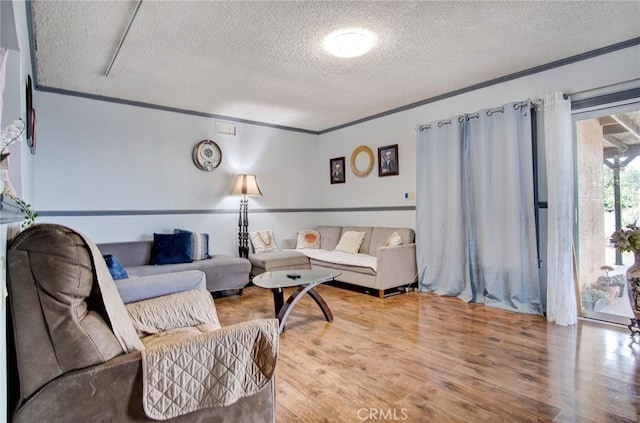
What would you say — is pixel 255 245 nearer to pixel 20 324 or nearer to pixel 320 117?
pixel 320 117

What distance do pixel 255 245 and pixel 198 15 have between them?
325cm

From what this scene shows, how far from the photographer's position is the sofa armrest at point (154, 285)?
2061mm

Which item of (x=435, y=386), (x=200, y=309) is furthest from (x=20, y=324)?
(x=435, y=386)

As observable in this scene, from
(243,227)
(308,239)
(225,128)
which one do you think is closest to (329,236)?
(308,239)

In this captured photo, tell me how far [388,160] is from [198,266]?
287 centimetres

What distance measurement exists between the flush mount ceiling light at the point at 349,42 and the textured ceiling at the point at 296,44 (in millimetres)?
70

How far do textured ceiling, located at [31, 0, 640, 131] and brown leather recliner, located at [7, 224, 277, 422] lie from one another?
6.33ft

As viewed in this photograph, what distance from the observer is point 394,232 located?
15.1ft

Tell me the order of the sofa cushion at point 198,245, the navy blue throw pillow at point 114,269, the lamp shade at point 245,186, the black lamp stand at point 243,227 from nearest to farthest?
the navy blue throw pillow at point 114,269 < the sofa cushion at point 198,245 < the lamp shade at point 245,186 < the black lamp stand at point 243,227

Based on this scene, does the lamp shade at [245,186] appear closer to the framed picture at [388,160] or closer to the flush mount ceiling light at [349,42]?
the framed picture at [388,160]

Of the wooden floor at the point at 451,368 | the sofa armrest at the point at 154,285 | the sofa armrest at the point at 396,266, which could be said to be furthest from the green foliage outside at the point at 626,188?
the sofa armrest at the point at 154,285

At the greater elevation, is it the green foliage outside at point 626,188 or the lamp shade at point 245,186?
the lamp shade at point 245,186

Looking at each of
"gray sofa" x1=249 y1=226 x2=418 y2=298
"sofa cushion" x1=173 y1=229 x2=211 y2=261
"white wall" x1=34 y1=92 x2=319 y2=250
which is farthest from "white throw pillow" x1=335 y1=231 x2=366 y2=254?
"sofa cushion" x1=173 y1=229 x2=211 y2=261

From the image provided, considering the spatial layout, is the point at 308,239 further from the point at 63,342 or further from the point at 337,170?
the point at 63,342
